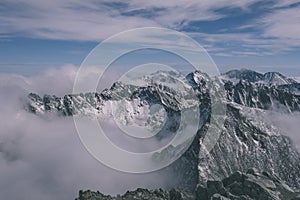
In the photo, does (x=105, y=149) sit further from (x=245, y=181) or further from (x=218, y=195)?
(x=245, y=181)

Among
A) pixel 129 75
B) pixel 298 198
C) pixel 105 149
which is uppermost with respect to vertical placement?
pixel 129 75

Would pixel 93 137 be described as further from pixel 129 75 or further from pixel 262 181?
pixel 262 181

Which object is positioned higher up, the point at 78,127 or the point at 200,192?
the point at 78,127

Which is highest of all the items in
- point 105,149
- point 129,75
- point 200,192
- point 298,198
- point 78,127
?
point 129,75

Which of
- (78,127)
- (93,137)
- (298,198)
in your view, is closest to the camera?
(78,127)

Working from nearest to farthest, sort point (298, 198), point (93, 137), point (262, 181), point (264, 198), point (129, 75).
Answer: point (129, 75)
point (93, 137)
point (298, 198)
point (264, 198)
point (262, 181)

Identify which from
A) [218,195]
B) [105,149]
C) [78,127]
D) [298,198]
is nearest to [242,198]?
[218,195]

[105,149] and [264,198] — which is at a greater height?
[105,149]

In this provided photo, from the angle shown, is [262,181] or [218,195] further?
[262,181]

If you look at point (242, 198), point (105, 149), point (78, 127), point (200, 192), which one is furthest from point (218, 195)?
point (78, 127)
